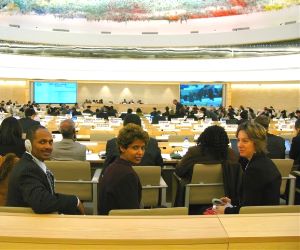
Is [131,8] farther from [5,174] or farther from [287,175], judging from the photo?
[5,174]

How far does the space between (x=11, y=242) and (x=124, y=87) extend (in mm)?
26197

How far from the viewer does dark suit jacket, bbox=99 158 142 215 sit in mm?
3002

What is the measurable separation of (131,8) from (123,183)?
28.1m

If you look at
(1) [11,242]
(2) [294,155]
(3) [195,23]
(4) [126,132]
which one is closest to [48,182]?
(4) [126,132]

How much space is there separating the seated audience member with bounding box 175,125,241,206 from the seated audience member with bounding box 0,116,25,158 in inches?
87.3

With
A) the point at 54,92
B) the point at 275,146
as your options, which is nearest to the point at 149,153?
the point at 275,146

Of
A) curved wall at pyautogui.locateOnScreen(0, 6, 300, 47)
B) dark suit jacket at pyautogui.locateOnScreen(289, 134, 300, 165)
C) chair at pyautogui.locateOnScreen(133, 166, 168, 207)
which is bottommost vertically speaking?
chair at pyautogui.locateOnScreen(133, 166, 168, 207)

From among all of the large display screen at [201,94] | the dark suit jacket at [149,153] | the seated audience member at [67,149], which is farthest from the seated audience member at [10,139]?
the large display screen at [201,94]

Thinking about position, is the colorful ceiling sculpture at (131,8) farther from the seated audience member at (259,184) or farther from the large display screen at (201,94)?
the seated audience member at (259,184)

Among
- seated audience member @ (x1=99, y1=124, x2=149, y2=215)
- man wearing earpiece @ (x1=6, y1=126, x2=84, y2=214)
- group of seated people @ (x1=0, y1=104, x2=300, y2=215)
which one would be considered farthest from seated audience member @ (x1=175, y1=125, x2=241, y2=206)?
man wearing earpiece @ (x1=6, y1=126, x2=84, y2=214)

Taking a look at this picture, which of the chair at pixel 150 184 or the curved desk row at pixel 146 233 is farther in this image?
the chair at pixel 150 184

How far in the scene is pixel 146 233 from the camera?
205 cm

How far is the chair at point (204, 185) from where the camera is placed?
15.7 ft

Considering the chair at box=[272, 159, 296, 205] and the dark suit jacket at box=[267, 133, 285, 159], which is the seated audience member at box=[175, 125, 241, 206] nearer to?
the chair at box=[272, 159, 296, 205]
